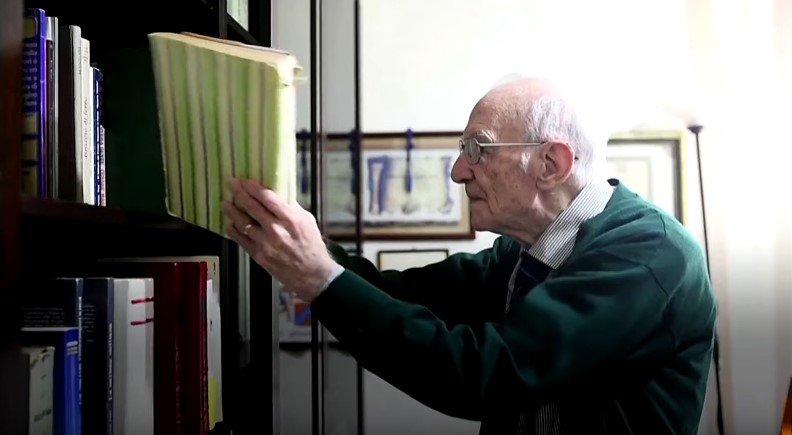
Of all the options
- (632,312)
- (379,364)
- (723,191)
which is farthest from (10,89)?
(723,191)

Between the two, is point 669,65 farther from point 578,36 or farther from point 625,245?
point 625,245

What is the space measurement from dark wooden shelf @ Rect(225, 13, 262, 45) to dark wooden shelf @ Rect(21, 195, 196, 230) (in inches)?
18.4

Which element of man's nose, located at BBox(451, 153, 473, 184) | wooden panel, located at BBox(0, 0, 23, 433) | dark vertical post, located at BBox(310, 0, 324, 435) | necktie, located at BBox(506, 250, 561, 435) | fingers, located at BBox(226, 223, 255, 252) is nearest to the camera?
wooden panel, located at BBox(0, 0, 23, 433)

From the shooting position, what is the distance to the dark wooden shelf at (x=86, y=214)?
657mm

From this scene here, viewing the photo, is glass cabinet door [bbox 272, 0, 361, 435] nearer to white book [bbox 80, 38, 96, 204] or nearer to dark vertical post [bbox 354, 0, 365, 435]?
dark vertical post [bbox 354, 0, 365, 435]

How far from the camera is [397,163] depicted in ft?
7.07

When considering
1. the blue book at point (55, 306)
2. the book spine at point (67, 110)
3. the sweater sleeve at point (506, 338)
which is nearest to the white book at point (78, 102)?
the book spine at point (67, 110)

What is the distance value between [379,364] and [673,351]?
1.55 feet

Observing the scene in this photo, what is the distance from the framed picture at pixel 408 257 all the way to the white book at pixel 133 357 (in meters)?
1.20

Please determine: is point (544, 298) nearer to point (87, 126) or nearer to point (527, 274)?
point (527, 274)

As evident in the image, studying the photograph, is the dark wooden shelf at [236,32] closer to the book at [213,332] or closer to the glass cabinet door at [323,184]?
the glass cabinet door at [323,184]

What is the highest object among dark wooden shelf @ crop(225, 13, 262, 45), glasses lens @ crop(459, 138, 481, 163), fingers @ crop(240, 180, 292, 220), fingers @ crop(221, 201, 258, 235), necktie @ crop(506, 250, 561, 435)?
dark wooden shelf @ crop(225, 13, 262, 45)

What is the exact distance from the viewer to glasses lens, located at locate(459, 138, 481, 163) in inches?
48.0

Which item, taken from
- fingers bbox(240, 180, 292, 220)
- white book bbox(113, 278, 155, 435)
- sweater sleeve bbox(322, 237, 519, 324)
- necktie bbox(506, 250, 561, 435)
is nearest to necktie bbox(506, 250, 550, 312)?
necktie bbox(506, 250, 561, 435)
